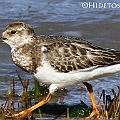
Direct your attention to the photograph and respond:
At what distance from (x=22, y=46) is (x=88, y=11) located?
197 inches

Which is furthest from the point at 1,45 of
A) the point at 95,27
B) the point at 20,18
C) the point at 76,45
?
the point at 76,45

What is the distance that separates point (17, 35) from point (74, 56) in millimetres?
702

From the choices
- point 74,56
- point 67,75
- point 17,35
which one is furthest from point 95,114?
point 17,35

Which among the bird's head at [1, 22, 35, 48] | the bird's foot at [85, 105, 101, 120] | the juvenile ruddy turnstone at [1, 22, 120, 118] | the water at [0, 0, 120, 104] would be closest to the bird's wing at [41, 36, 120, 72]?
the juvenile ruddy turnstone at [1, 22, 120, 118]

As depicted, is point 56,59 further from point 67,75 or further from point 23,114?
point 23,114

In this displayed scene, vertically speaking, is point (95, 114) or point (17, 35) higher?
point (17, 35)

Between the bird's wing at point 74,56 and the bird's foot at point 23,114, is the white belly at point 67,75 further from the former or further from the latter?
the bird's foot at point 23,114

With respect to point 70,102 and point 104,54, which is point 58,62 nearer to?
point 104,54

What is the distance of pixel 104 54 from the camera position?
6367 millimetres

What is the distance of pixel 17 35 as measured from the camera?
20.6 ft

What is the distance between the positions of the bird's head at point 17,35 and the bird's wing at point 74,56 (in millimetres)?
280

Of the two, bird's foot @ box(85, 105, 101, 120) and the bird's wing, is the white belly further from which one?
bird's foot @ box(85, 105, 101, 120)

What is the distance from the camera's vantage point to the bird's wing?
20.3 ft

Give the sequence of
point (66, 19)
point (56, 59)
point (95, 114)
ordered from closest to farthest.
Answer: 1. point (56, 59)
2. point (95, 114)
3. point (66, 19)
